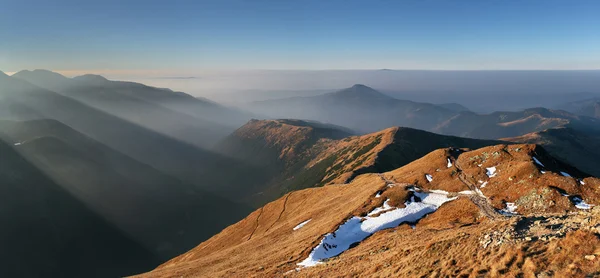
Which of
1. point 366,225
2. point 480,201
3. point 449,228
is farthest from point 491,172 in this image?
point 366,225

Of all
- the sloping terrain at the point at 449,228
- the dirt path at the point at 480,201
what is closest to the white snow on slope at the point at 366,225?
the sloping terrain at the point at 449,228

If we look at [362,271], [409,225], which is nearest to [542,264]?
[362,271]

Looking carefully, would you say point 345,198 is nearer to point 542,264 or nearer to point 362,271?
point 362,271

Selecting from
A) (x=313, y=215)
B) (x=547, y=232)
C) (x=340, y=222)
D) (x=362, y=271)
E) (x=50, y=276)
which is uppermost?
(x=547, y=232)

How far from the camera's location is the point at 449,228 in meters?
45.1

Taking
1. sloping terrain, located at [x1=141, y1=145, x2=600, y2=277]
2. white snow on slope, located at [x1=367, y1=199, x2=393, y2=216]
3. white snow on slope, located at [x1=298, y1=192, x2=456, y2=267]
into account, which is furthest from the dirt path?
white snow on slope, located at [x1=367, y1=199, x2=393, y2=216]

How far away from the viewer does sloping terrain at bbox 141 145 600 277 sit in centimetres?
2223

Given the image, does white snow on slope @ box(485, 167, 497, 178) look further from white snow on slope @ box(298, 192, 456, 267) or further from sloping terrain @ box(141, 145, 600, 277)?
white snow on slope @ box(298, 192, 456, 267)

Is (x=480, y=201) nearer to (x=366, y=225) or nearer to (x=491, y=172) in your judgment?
(x=491, y=172)

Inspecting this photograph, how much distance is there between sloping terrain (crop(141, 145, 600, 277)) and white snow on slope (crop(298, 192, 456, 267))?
201mm

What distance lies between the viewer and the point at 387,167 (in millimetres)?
175875

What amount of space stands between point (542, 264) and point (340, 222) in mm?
43043

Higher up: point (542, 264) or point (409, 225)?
point (542, 264)

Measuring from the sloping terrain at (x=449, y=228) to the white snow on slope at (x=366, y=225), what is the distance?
7.9 inches
